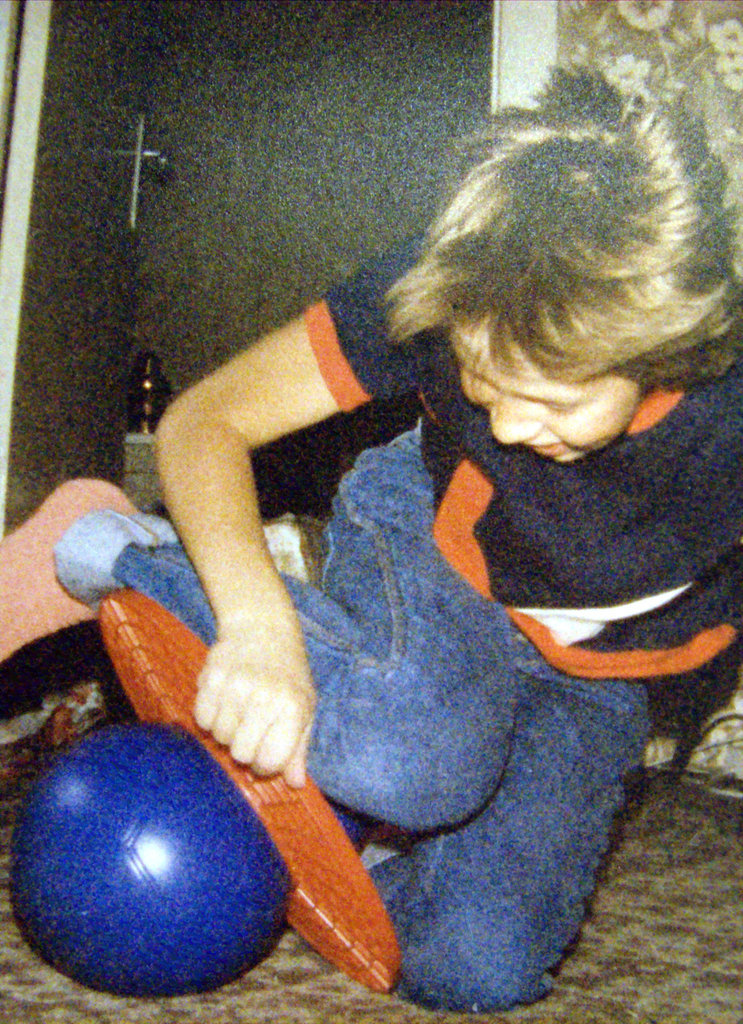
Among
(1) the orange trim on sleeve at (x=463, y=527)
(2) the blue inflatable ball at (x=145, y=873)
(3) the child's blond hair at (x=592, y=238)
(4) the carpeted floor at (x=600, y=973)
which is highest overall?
(3) the child's blond hair at (x=592, y=238)

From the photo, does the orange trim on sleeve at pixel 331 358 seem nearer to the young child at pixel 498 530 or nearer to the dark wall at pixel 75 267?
the young child at pixel 498 530

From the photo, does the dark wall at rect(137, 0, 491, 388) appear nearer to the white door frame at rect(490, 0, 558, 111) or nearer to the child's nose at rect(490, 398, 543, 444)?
the white door frame at rect(490, 0, 558, 111)

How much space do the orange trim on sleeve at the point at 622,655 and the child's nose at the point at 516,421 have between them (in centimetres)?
30

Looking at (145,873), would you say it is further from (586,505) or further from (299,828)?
(586,505)

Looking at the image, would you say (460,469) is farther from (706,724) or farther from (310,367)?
(706,724)

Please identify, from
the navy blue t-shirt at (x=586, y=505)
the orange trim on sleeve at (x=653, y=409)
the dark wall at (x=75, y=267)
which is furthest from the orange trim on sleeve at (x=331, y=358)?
the dark wall at (x=75, y=267)

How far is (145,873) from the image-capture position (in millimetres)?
693

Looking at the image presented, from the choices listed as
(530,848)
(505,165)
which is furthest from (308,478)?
(505,165)

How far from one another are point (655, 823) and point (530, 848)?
52cm

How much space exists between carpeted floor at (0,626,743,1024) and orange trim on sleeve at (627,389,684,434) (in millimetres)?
553

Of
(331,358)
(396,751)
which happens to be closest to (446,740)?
(396,751)

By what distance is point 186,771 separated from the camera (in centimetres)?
74

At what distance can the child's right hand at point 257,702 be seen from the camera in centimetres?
67

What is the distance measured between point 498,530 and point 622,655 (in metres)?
0.20
